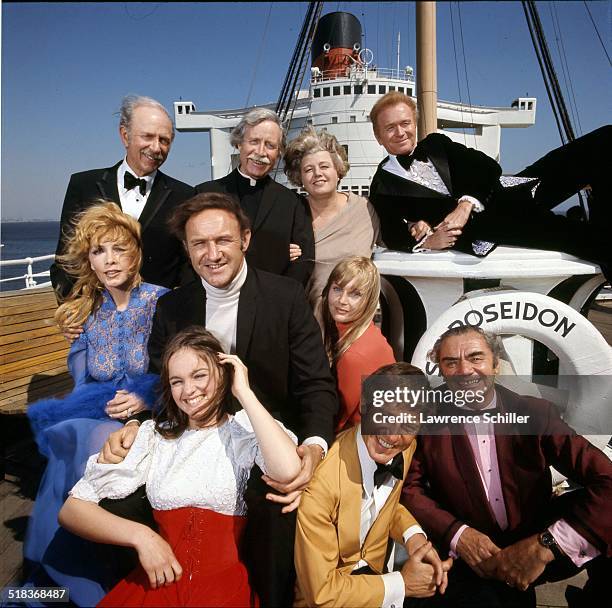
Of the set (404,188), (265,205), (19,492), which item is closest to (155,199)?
(265,205)

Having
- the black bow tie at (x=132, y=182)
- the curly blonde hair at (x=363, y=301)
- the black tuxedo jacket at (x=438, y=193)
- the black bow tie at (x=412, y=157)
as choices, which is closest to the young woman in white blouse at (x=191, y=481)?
the curly blonde hair at (x=363, y=301)

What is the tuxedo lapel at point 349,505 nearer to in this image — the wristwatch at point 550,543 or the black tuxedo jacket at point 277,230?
the wristwatch at point 550,543

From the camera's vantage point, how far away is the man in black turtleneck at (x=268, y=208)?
1.57 metres

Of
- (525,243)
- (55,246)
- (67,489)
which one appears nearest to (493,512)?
(525,243)

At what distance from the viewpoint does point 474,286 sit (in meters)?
Answer: 1.52

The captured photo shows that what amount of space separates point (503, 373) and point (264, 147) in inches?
45.5

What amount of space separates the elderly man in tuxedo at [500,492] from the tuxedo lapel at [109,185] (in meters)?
1.27

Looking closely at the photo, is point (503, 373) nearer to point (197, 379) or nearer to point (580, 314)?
point (580, 314)

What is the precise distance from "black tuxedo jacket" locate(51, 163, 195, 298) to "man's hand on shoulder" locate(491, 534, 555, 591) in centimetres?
138

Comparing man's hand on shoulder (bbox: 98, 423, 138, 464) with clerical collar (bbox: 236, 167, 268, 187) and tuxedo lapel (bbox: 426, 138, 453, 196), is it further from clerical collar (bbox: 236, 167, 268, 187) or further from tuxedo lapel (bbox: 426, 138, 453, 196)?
tuxedo lapel (bbox: 426, 138, 453, 196)

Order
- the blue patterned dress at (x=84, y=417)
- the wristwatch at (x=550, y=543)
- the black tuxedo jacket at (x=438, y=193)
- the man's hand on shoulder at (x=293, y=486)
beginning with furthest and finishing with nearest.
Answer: the black tuxedo jacket at (x=438, y=193), the blue patterned dress at (x=84, y=417), the wristwatch at (x=550, y=543), the man's hand on shoulder at (x=293, y=486)

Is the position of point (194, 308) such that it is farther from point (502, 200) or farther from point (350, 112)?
point (502, 200)

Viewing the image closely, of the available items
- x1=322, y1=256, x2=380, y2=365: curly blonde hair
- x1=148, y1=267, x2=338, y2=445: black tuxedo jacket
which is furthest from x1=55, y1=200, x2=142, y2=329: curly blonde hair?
x1=322, y1=256, x2=380, y2=365: curly blonde hair

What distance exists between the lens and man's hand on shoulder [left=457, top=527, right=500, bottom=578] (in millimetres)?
1355
